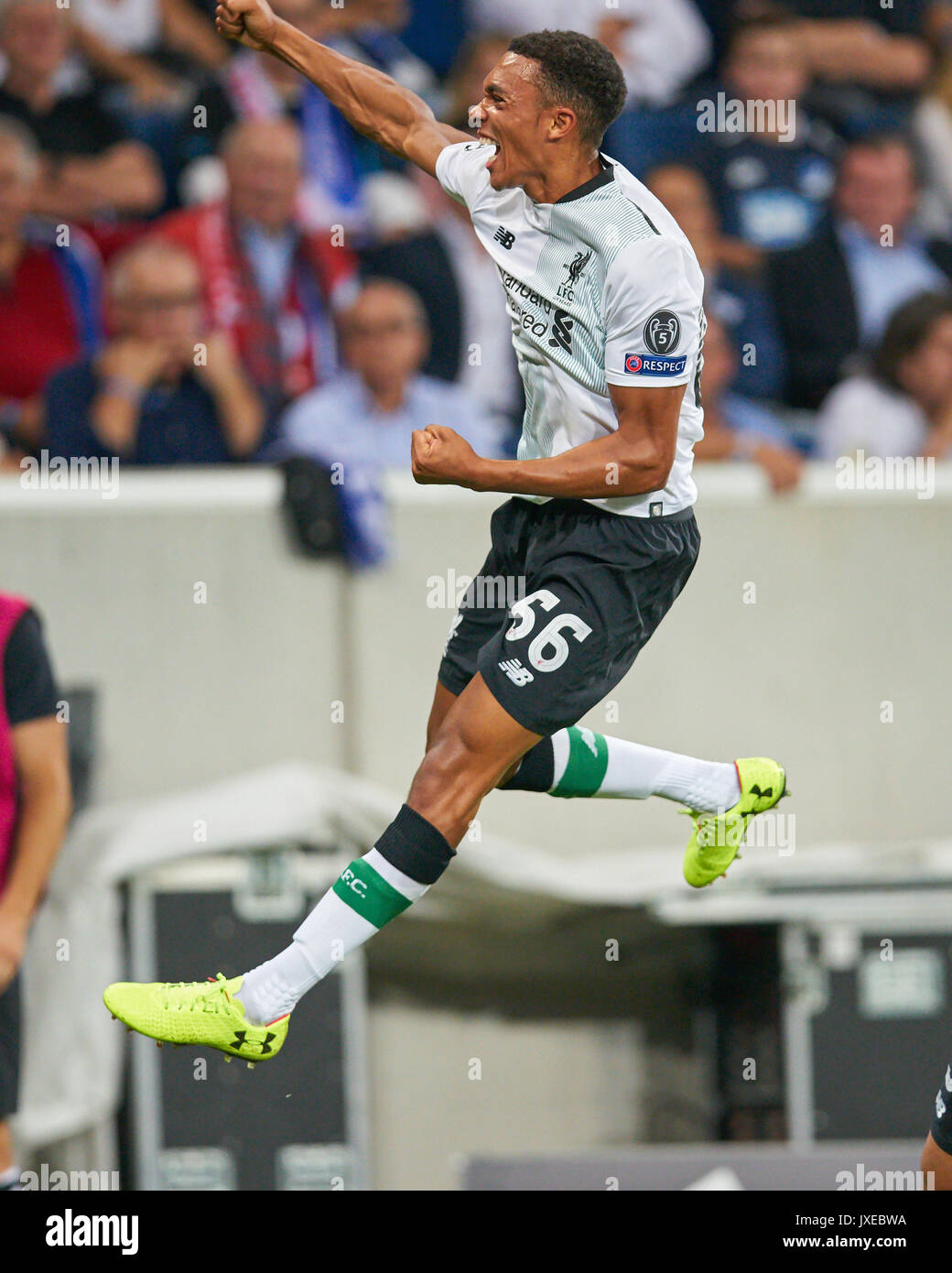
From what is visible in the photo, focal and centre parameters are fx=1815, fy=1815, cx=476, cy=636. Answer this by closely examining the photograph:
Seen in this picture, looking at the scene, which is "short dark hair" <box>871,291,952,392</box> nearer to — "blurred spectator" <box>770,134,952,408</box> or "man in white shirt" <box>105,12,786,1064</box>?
"blurred spectator" <box>770,134,952,408</box>

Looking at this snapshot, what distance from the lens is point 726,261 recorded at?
28.1ft

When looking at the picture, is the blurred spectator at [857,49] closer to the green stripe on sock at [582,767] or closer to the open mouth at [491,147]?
the open mouth at [491,147]

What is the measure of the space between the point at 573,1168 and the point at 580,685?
2.63m

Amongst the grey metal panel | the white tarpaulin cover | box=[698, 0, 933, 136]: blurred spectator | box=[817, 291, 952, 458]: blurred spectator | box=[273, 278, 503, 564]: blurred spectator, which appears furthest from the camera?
box=[698, 0, 933, 136]: blurred spectator

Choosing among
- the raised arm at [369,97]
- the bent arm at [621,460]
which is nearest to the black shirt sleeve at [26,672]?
the raised arm at [369,97]

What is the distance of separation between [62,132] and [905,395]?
13.5 feet

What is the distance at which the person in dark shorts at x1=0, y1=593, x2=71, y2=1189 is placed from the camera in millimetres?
5762

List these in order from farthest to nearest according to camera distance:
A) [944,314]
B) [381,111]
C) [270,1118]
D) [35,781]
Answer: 1. [944,314]
2. [270,1118]
3. [35,781]
4. [381,111]

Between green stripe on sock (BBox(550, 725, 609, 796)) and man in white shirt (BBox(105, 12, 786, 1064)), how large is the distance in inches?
12.7

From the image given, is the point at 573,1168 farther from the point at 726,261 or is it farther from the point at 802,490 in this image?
the point at 726,261

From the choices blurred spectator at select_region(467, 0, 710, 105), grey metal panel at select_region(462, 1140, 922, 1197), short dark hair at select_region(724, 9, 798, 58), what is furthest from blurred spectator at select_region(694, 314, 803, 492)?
grey metal panel at select_region(462, 1140, 922, 1197)

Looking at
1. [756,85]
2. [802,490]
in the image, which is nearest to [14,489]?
[802,490]

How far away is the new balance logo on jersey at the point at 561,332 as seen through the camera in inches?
166

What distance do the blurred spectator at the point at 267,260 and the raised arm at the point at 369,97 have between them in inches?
131
